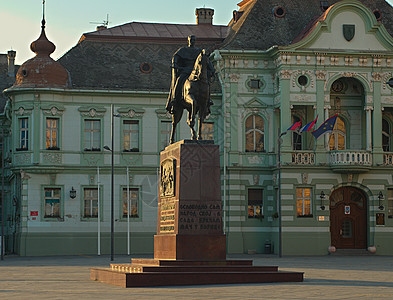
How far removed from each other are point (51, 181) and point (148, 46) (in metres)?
10.6

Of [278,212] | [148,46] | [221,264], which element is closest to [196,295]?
[221,264]

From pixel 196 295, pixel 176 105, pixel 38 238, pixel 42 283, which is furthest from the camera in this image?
pixel 38 238

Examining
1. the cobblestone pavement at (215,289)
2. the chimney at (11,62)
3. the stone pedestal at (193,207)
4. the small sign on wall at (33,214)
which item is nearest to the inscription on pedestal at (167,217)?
the stone pedestal at (193,207)

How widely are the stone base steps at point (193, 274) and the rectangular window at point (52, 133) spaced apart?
90.8 feet

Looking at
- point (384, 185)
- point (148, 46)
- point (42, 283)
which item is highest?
point (148, 46)

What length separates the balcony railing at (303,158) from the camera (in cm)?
5516

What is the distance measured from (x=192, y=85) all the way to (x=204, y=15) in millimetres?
37322

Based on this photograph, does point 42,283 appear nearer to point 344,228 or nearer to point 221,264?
point 221,264

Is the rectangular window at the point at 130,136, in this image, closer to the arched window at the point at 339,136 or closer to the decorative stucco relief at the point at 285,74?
the decorative stucco relief at the point at 285,74

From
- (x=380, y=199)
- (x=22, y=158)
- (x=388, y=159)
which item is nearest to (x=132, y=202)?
→ (x=22, y=158)

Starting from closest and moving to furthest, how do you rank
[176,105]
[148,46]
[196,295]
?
[196,295] < [176,105] < [148,46]

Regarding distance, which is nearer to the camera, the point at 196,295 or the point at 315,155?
the point at 196,295

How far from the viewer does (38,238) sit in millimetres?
54469

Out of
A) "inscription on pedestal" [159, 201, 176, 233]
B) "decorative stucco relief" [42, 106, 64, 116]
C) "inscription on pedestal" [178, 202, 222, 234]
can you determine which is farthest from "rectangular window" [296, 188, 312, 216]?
"inscription on pedestal" [178, 202, 222, 234]
